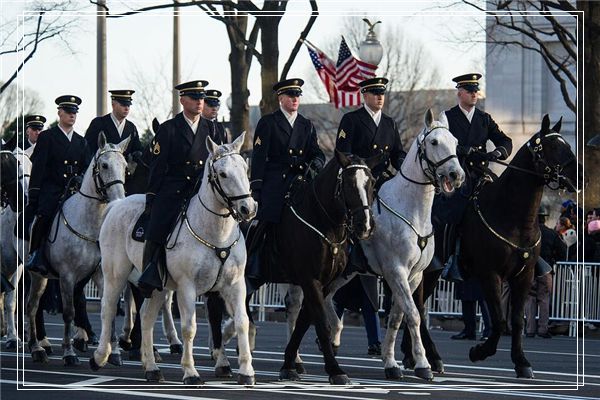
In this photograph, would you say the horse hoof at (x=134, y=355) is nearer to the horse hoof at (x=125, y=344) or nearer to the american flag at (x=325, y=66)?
the horse hoof at (x=125, y=344)

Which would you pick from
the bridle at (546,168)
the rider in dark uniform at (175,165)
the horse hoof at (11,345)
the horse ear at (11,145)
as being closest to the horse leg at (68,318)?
the horse hoof at (11,345)

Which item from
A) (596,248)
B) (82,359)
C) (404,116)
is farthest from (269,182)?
(404,116)

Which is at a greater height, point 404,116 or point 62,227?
point 404,116

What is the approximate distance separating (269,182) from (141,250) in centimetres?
157

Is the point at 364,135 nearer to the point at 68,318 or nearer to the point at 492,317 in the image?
the point at 492,317

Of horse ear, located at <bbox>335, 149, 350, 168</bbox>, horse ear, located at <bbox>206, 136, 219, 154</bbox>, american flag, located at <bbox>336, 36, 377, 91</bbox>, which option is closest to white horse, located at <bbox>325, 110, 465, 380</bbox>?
horse ear, located at <bbox>335, 149, 350, 168</bbox>

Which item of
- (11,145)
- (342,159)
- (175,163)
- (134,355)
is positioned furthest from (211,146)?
(11,145)

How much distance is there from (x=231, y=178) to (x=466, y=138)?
13.4 feet

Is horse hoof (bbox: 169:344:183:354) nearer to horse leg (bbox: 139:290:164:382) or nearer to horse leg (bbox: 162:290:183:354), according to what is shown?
horse leg (bbox: 162:290:183:354)

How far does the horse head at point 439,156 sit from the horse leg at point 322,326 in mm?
1663

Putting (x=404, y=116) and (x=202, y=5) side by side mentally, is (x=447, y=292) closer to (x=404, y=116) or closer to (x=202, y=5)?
(x=202, y=5)

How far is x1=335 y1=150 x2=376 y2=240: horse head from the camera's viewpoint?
15.2m

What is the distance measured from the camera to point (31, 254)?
19.3 m

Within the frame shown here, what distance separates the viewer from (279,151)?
55.7ft
